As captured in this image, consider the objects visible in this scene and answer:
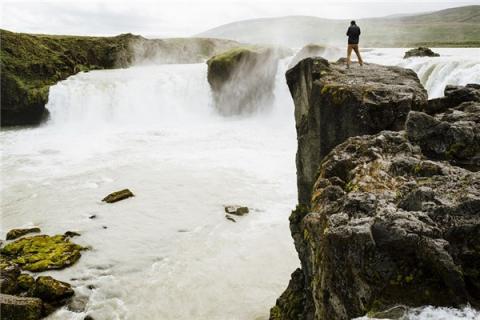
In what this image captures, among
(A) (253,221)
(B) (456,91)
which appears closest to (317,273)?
(B) (456,91)

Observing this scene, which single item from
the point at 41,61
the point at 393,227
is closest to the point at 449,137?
the point at 393,227

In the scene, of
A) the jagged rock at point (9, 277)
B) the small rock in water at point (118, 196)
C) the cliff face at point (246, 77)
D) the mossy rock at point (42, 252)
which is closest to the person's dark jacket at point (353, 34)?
the small rock in water at point (118, 196)

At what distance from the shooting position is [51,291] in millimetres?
12875

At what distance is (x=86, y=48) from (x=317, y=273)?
60.3m

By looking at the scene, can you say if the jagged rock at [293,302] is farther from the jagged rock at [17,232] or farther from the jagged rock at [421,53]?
the jagged rock at [421,53]

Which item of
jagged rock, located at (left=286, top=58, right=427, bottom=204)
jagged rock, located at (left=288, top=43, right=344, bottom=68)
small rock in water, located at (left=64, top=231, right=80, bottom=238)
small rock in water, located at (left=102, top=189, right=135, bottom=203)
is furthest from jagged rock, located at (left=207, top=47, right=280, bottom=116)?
small rock in water, located at (left=64, top=231, right=80, bottom=238)

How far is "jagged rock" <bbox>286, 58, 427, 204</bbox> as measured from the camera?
10.7m

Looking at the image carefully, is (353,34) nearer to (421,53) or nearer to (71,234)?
(71,234)

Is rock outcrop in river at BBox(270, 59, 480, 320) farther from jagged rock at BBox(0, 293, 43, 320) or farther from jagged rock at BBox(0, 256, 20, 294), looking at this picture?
jagged rock at BBox(0, 256, 20, 294)

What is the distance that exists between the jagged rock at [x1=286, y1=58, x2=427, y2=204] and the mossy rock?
902 cm

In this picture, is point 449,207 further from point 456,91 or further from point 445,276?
point 456,91

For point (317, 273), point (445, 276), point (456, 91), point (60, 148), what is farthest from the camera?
point (60, 148)

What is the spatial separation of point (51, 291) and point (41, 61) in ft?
130

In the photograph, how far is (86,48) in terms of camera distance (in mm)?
59094
